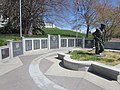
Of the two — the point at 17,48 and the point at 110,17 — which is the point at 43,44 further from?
the point at 110,17

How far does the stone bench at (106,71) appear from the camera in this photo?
7501mm

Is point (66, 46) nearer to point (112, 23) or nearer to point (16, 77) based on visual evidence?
point (112, 23)

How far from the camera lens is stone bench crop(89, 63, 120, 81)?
750 cm

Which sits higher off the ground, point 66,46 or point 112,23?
point 112,23

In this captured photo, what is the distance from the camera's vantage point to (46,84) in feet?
22.9

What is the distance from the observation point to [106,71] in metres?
8.13

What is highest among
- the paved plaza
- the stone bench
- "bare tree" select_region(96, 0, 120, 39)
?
"bare tree" select_region(96, 0, 120, 39)

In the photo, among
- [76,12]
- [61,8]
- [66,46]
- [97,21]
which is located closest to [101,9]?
[97,21]

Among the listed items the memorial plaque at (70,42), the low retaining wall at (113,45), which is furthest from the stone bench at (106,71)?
the low retaining wall at (113,45)

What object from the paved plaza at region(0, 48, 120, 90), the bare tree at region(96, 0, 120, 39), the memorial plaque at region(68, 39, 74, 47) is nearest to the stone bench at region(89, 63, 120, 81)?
the paved plaza at region(0, 48, 120, 90)

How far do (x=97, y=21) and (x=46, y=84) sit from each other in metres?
24.0

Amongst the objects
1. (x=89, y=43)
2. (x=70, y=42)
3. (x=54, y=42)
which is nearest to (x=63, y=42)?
(x=70, y=42)

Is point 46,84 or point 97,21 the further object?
point 97,21

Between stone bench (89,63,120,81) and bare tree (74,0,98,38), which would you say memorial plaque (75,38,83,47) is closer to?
bare tree (74,0,98,38)
